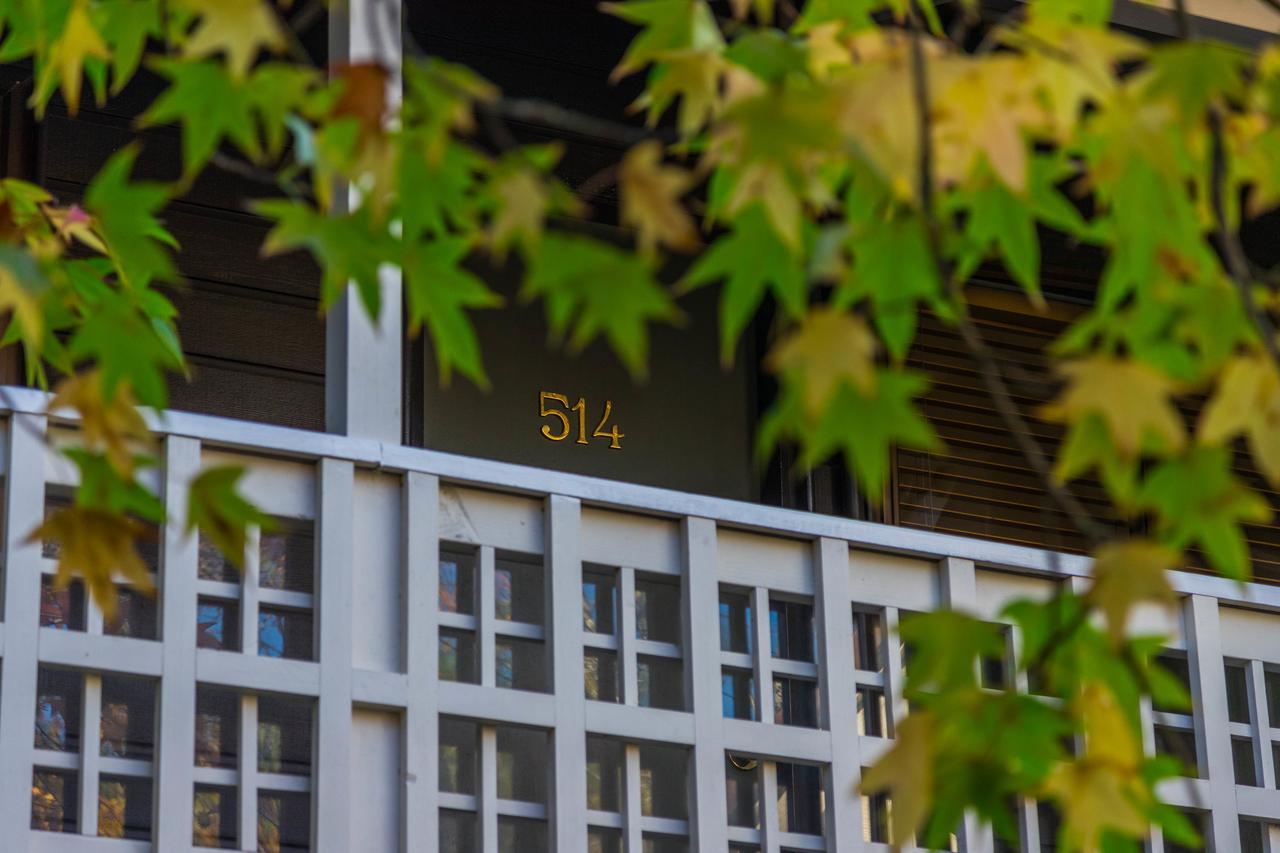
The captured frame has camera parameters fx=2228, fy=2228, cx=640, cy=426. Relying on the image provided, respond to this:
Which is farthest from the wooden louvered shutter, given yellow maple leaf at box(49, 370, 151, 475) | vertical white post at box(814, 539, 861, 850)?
yellow maple leaf at box(49, 370, 151, 475)

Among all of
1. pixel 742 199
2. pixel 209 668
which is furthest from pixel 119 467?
pixel 209 668

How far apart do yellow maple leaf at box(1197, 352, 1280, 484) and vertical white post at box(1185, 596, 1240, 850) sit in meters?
3.31

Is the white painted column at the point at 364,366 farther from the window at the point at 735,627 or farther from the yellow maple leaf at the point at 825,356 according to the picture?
the yellow maple leaf at the point at 825,356

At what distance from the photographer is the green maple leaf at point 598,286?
8.29ft

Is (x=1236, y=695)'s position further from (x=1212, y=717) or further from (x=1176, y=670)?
(x=1212, y=717)

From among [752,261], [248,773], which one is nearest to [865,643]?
[248,773]

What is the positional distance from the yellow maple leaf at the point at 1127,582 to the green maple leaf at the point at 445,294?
90 centimetres

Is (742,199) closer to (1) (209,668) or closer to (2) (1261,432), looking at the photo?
(2) (1261,432)

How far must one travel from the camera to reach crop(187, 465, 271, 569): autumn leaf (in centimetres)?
295

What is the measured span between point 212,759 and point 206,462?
4.48ft

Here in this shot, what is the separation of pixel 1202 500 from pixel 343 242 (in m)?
1.11

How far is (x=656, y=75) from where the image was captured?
11.3ft

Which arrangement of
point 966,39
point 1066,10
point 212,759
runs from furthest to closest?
point 966,39 < point 212,759 < point 1066,10

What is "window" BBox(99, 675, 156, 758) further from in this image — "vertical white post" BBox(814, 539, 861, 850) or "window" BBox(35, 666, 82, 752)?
"vertical white post" BBox(814, 539, 861, 850)
